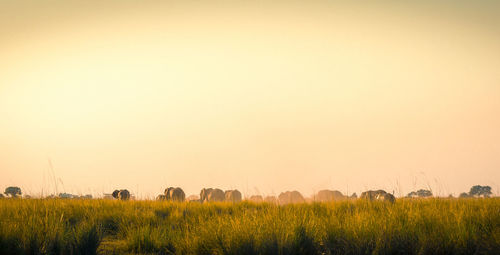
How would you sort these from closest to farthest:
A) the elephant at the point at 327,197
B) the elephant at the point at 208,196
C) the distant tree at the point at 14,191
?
the elephant at the point at 327,197 < the distant tree at the point at 14,191 < the elephant at the point at 208,196

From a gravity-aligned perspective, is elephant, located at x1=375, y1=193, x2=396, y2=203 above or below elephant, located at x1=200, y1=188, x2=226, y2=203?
above

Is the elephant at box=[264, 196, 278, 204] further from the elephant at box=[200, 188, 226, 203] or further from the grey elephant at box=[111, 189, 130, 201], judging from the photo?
the grey elephant at box=[111, 189, 130, 201]

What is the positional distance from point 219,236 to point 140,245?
1430 millimetres

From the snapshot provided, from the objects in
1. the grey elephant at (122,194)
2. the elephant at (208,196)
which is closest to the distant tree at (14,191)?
the grey elephant at (122,194)

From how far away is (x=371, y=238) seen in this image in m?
4.61

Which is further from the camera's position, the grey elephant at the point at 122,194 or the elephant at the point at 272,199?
the grey elephant at the point at 122,194

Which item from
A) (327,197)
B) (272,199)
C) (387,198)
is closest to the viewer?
(272,199)

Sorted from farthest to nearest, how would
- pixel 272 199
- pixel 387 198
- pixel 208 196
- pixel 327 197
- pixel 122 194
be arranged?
1. pixel 208 196
2. pixel 122 194
3. pixel 327 197
4. pixel 387 198
5. pixel 272 199

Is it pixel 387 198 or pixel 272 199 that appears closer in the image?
pixel 272 199

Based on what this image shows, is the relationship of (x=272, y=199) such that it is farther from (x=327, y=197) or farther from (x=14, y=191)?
(x=14, y=191)

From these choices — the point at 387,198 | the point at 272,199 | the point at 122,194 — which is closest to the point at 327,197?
the point at 387,198

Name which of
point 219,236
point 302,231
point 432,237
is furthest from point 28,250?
point 432,237

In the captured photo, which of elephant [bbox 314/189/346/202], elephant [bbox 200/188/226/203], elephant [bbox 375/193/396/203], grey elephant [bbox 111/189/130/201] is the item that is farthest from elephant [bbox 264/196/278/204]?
grey elephant [bbox 111/189/130/201]

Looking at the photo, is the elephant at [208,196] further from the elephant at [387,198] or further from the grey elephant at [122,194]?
the elephant at [387,198]
